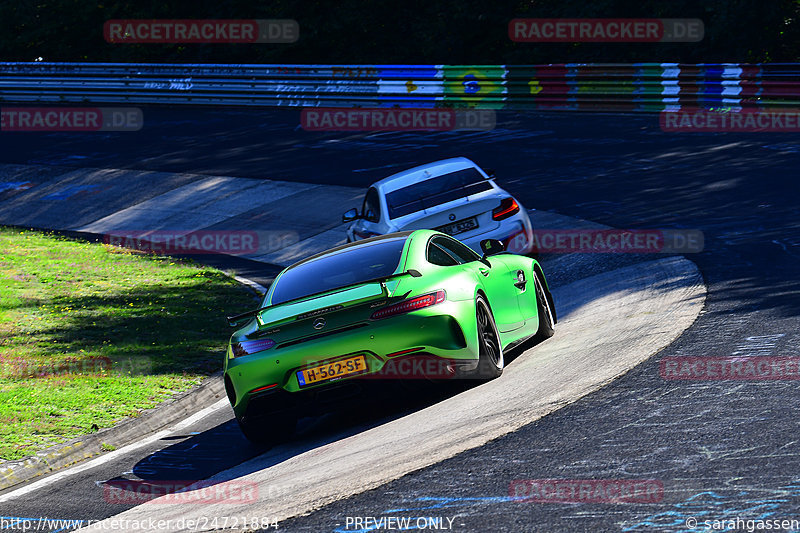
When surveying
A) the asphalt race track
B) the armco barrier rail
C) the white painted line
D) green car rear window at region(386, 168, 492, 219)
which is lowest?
the white painted line

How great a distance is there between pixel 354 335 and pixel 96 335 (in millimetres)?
6104

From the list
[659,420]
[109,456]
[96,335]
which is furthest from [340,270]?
[96,335]

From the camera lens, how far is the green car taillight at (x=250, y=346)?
312 inches

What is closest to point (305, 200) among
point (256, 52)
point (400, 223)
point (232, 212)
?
point (232, 212)

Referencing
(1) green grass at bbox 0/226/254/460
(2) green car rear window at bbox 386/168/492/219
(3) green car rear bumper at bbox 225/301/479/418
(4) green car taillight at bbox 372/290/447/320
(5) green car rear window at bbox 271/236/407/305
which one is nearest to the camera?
(3) green car rear bumper at bbox 225/301/479/418

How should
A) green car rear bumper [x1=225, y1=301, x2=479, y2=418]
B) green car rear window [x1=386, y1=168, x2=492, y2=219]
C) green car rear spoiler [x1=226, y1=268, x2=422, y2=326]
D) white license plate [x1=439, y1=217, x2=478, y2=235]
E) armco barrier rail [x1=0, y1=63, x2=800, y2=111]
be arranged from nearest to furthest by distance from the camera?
green car rear bumper [x1=225, y1=301, x2=479, y2=418] < green car rear spoiler [x1=226, y1=268, x2=422, y2=326] < white license plate [x1=439, y1=217, x2=478, y2=235] < green car rear window [x1=386, y1=168, x2=492, y2=219] < armco barrier rail [x1=0, y1=63, x2=800, y2=111]

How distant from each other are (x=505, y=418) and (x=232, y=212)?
15.1 m

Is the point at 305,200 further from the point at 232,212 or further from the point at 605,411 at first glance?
the point at 605,411

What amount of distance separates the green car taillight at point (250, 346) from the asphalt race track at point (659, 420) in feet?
2.56

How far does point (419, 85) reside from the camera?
1180 inches

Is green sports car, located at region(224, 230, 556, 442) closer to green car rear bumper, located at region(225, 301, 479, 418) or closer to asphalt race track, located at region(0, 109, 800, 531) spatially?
green car rear bumper, located at region(225, 301, 479, 418)

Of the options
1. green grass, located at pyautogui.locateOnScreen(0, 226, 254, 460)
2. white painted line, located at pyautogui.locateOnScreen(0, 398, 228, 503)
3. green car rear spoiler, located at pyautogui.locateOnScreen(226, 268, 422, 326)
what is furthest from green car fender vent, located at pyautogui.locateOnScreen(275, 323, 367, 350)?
green grass, located at pyautogui.locateOnScreen(0, 226, 254, 460)

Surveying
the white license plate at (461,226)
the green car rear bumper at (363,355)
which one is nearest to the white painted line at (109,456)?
the green car rear bumper at (363,355)

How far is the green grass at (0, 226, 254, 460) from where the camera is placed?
9.69 m
